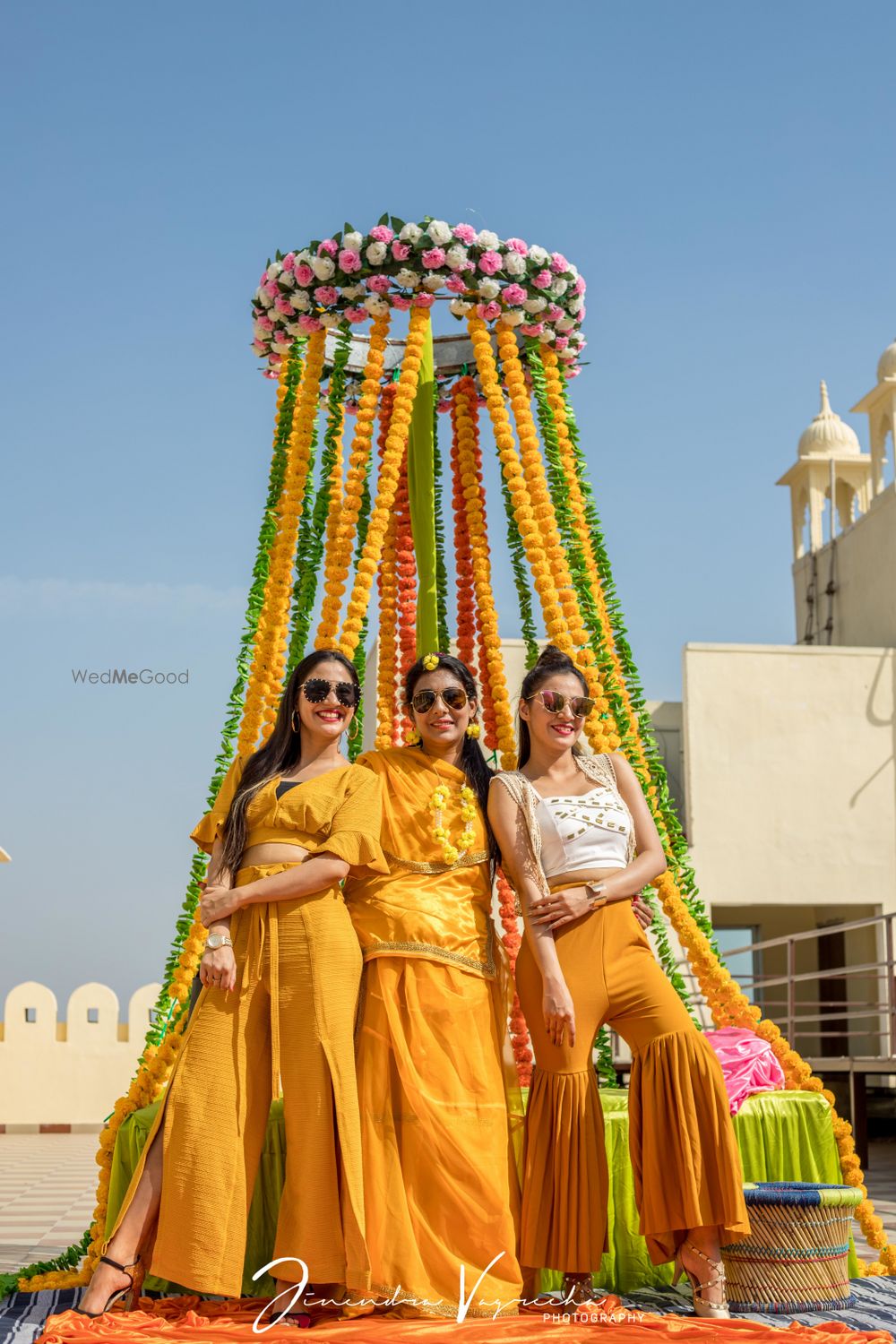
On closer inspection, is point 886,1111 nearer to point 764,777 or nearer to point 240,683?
point 764,777

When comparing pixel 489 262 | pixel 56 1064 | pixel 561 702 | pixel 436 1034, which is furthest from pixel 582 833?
pixel 56 1064

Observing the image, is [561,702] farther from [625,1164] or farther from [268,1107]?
[625,1164]

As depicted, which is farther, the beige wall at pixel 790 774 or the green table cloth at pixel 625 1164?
the beige wall at pixel 790 774

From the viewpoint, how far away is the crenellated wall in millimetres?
13125

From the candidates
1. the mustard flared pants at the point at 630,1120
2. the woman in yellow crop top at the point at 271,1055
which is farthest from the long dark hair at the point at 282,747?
the mustard flared pants at the point at 630,1120

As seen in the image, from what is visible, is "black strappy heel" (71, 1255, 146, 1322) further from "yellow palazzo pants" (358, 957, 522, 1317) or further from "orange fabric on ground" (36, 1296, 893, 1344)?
"yellow palazzo pants" (358, 957, 522, 1317)

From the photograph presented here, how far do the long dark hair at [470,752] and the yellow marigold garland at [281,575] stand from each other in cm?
96

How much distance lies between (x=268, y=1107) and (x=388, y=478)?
7.52ft

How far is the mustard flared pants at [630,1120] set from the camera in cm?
342

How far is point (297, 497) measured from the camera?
16.5 feet

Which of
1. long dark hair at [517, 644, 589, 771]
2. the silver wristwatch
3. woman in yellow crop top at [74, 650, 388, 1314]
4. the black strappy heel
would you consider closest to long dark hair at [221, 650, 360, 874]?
woman in yellow crop top at [74, 650, 388, 1314]

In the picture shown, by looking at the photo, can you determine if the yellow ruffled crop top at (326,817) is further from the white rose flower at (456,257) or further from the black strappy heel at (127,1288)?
the white rose flower at (456,257)

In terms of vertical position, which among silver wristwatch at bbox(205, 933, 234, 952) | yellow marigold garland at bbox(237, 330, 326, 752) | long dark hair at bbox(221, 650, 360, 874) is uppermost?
yellow marigold garland at bbox(237, 330, 326, 752)

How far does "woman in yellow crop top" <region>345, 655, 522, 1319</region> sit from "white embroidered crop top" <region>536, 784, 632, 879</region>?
0.19 m
